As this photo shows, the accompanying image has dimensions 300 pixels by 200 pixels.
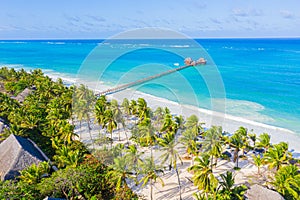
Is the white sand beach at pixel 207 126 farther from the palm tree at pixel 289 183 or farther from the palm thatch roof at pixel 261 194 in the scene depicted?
the palm tree at pixel 289 183

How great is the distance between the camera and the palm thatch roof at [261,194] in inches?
634

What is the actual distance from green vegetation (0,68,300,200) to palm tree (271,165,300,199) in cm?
6

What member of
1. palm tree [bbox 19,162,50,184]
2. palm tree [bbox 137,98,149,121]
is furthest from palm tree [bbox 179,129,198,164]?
palm tree [bbox 19,162,50,184]

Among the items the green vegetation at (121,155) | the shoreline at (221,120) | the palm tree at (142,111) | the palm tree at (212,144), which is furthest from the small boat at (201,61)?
the palm tree at (212,144)

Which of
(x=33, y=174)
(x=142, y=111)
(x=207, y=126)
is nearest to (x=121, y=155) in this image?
(x=33, y=174)

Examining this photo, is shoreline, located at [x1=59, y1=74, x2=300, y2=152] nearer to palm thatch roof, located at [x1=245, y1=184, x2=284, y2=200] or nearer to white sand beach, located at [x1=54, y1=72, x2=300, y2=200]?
white sand beach, located at [x1=54, y1=72, x2=300, y2=200]

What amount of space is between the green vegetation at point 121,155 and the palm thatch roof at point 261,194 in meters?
0.82

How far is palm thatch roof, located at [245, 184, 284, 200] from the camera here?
16.1 m

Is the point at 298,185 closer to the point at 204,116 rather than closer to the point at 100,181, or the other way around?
the point at 100,181

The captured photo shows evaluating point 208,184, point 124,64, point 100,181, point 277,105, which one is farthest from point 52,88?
point 124,64

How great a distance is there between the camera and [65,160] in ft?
64.1

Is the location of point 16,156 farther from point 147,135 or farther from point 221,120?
point 221,120

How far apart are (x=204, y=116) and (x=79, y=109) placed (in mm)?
19728

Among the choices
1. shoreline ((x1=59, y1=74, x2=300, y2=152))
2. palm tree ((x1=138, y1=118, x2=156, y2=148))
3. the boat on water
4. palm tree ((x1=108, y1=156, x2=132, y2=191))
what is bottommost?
palm tree ((x1=108, y1=156, x2=132, y2=191))
